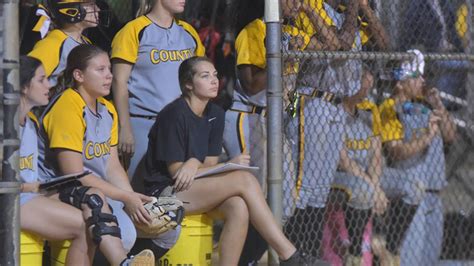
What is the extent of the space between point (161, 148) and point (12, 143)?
1.85m

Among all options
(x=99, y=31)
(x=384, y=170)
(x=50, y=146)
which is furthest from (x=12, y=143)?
(x=384, y=170)

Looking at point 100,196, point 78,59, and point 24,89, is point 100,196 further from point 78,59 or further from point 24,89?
point 78,59

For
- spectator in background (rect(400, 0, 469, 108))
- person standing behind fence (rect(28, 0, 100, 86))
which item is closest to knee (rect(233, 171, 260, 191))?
person standing behind fence (rect(28, 0, 100, 86))

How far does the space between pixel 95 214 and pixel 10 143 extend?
1.16m

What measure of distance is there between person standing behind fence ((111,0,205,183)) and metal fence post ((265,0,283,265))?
21.1 inches

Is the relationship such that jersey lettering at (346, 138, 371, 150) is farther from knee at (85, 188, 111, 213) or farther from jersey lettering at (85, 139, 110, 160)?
knee at (85, 188, 111, 213)

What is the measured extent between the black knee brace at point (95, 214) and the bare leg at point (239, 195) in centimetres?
69

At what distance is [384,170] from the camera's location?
7.53m

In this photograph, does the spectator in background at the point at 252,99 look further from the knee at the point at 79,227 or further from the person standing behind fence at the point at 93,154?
the knee at the point at 79,227

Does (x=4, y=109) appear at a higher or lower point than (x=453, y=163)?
higher

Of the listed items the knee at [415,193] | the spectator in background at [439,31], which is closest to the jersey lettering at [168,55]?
the spectator in background at [439,31]

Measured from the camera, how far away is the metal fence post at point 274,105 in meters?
6.34

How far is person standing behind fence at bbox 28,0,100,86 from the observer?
600 centimetres

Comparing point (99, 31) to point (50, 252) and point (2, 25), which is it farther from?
point (2, 25)
